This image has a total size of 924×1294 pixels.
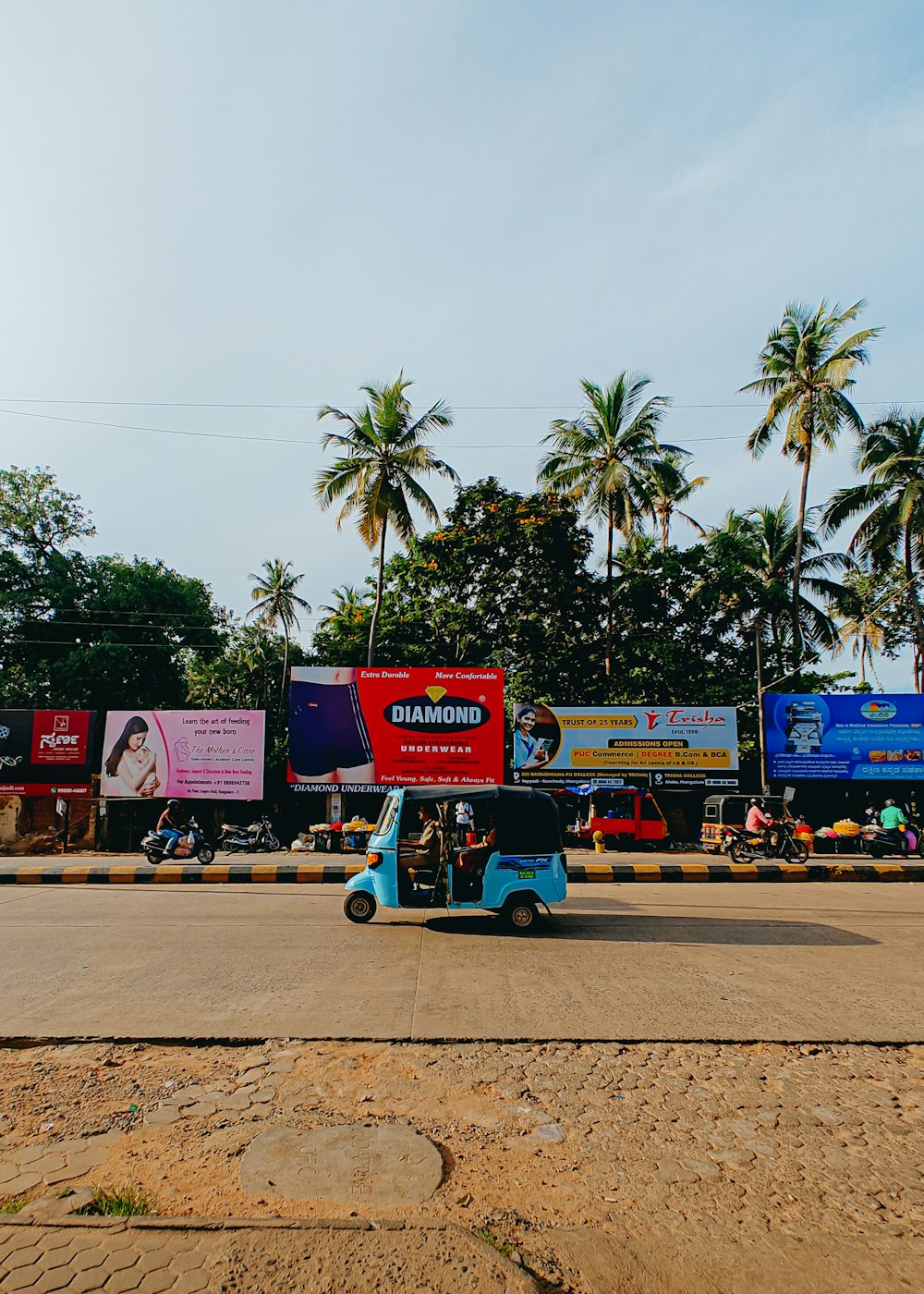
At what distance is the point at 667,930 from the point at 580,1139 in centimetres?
663

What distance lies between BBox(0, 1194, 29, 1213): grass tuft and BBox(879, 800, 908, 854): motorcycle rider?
2392 cm

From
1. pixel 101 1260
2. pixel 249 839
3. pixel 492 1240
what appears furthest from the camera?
pixel 249 839

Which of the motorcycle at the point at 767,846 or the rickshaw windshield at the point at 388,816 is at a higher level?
the rickshaw windshield at the point at 388,816

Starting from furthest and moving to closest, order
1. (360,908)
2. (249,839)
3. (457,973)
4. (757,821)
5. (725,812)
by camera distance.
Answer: (725,812) → (249,839) → (757,821) → (360,908) → (457,973)

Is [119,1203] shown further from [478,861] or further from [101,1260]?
[478,861]

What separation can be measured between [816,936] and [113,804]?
69.1ft

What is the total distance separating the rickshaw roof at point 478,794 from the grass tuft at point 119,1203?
6.91 metres

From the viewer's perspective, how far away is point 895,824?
23078 mm

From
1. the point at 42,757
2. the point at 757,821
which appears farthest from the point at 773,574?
the point at 42,757

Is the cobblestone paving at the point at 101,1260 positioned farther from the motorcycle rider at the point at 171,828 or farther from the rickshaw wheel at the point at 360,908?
the motorcycle rider at the point at 171,828

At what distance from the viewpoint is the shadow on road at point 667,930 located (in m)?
9.78

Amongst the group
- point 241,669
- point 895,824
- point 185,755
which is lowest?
point 895,824

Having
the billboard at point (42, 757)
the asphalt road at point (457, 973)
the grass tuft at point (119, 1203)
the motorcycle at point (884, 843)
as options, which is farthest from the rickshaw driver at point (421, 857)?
the billboard at point (42, 757)

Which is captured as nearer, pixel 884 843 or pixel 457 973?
pixel 457 973
